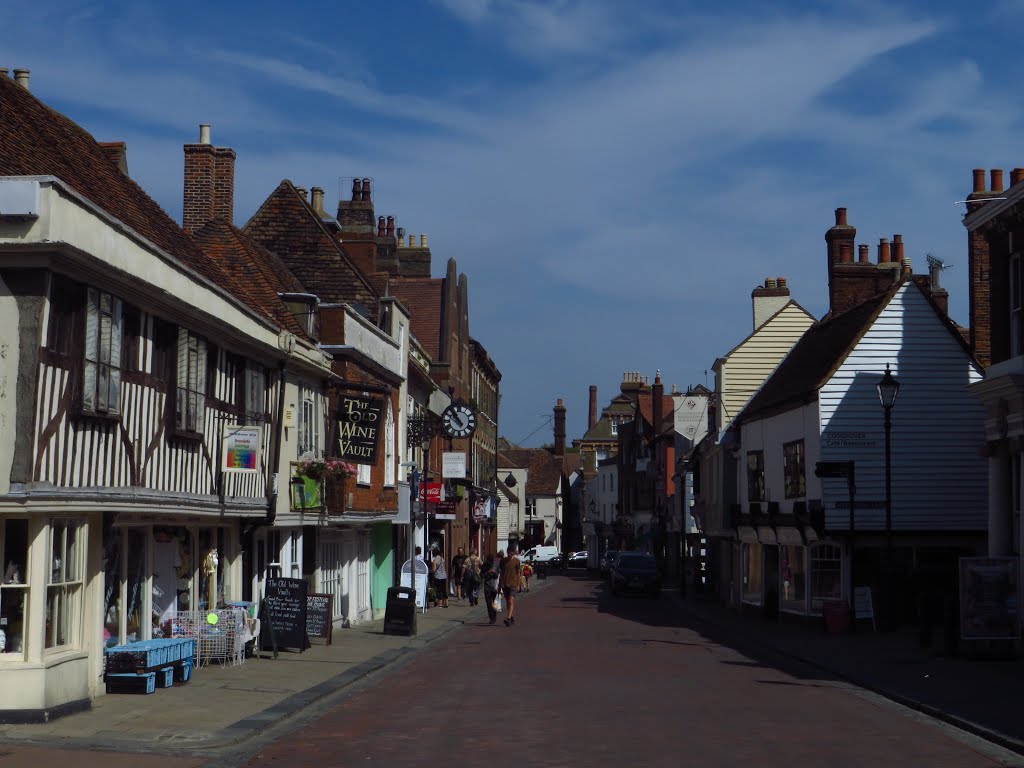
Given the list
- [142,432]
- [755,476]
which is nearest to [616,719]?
[142,432]

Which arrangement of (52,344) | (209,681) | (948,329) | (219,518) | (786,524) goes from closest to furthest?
(52,344), (209,681), (219,518), (948,329), (786,524)

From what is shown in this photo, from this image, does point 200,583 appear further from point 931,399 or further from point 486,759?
point 931,399

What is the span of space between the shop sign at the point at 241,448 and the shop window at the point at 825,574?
1801 centimetres

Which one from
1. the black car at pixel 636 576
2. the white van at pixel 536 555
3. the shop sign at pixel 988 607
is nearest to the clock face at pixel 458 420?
the black car at pixel 636 576

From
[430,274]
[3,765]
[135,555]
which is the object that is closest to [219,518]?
[135,555]

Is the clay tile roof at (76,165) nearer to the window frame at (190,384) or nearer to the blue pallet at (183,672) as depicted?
the window frame at (190,384)

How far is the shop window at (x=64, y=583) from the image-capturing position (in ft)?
51.1

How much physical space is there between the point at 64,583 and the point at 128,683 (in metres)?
2.35

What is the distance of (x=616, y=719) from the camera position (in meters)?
15.6

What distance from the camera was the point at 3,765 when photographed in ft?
38.9

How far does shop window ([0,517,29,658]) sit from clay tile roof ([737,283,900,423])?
23.1 metres

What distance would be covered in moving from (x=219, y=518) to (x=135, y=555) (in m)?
2.59

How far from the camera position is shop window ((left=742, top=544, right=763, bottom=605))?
41000 mm

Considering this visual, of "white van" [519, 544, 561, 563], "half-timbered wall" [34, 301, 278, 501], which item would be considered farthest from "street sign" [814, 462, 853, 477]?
"white van" [519, 544, 561, 563]
